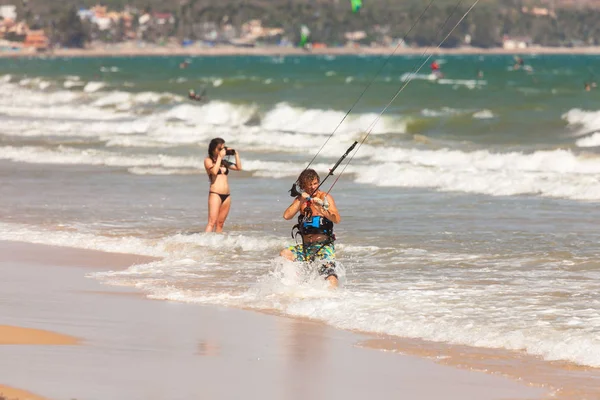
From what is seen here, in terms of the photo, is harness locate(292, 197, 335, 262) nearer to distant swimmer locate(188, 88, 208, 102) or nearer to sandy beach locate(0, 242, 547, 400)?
sandy beach locate(0, 242, 547, 400)

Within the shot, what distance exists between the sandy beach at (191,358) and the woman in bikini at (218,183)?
144 inches

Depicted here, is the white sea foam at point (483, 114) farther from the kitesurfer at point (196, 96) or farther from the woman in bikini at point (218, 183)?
the woman in bikini at point (218, 183)

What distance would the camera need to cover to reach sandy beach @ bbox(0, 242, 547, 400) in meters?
7.38

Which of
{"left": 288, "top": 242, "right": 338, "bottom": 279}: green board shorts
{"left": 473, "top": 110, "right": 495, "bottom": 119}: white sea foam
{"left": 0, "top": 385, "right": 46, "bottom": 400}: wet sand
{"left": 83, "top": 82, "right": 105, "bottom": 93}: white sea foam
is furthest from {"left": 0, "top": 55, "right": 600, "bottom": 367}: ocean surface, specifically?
{"left": 83, "top": 82, "right": 105, "bottom": 93}: white sea foam

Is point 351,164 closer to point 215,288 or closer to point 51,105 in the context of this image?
point 215,288

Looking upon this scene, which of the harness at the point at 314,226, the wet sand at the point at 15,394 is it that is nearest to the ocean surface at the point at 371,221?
the harness at the point at 314,226

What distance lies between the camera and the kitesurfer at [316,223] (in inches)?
422

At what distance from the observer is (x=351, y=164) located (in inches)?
971

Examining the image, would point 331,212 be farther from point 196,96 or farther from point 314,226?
point 196,96

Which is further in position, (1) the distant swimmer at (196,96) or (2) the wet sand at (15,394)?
(1) the distant swimmer at (196,96)

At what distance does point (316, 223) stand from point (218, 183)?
11.9 feet

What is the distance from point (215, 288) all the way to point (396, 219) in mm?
5029

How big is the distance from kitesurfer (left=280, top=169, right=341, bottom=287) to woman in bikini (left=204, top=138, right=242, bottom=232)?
3.43 metres

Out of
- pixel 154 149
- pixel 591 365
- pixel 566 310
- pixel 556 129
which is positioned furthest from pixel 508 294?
pixel 556 129
